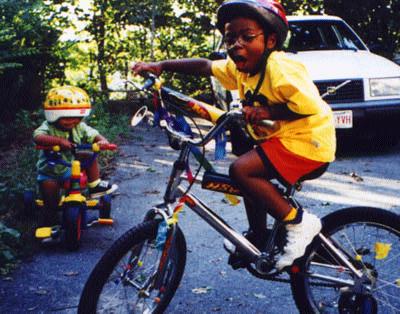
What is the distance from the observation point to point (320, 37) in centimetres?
782

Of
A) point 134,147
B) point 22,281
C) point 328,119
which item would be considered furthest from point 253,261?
point 134,147

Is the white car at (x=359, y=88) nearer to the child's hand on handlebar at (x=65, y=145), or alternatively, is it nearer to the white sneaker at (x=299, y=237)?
the child's hand on handlebar at (x=65, y=145)

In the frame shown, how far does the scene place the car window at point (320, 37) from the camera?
7.66 meters

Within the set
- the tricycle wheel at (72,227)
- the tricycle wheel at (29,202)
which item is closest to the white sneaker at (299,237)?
the tricycle wheel at (72,227)

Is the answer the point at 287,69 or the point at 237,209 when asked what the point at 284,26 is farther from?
the point at 237,209

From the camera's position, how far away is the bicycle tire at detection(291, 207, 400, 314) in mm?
2809

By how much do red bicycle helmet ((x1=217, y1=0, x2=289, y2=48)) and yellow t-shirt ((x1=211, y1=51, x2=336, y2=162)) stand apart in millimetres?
125

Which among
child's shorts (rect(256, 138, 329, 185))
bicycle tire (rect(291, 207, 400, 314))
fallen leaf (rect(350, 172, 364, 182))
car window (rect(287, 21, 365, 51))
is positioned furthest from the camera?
car window (rect(287, 21, 365, 51))

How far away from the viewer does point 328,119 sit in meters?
2.73

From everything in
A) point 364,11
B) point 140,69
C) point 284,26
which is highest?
point 364,11

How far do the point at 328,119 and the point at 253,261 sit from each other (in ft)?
2.83

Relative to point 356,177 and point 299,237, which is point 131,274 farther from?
point 356,177

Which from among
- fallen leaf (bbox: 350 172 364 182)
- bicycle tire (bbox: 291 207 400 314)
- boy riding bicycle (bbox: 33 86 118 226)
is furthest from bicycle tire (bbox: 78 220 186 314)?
fallen leaf (bbox: 350 172 364 182)

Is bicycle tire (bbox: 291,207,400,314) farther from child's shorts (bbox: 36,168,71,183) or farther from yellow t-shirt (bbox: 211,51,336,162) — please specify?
child's shorts (bbox: 36,168,71,183)
